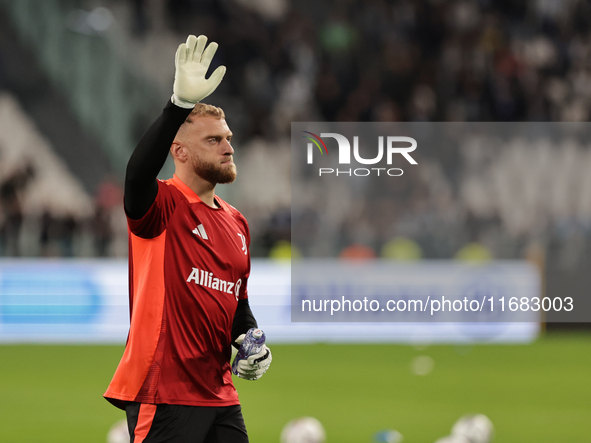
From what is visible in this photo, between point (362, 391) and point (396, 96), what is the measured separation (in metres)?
10.5

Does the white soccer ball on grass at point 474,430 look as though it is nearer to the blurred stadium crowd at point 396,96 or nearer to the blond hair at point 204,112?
the blond hair at point 204,112

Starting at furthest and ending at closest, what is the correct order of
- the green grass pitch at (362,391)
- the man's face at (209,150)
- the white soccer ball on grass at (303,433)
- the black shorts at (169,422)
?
the green grass pitch at (362,391) < the white soccer ball on grass at (303,433) < the man's face at (209,150) < the black shorts at (169,422)

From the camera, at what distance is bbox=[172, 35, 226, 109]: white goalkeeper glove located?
154 inches

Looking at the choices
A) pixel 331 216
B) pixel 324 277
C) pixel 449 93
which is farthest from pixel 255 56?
pixel 324 277

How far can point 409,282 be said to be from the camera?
50.5ft

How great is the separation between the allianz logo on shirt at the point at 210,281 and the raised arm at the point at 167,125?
53 cm

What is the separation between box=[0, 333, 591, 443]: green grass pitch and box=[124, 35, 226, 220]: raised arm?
187 inches

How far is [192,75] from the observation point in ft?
13.0

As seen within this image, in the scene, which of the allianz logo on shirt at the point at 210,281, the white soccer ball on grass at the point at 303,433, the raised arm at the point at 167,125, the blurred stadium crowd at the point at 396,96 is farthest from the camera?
the blurred stadium crowd at the point at 396,96

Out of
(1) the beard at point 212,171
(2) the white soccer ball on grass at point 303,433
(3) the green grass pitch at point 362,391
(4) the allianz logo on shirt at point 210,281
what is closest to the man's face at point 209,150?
(1) the beard at point 212,171

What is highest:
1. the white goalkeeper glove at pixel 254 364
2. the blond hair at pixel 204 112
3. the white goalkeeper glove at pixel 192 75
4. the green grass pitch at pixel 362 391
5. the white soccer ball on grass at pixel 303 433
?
the white goalkeeper glove at pixel 192 75

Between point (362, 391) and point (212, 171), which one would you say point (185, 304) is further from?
point (362, 391)

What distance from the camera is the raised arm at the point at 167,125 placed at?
389cm

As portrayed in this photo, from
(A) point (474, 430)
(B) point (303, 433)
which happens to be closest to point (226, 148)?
(B) point (303, 433)
